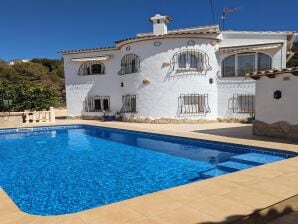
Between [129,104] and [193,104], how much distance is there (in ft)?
20.3

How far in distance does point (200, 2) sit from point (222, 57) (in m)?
10.5

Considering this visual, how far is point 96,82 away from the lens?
27766mm

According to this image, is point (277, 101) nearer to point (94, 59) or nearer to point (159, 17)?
point (159, 17)

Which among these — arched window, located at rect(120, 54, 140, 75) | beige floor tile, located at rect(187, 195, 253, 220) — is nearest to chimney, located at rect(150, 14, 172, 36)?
arched window, located at rect(120, 54, 140, 75)

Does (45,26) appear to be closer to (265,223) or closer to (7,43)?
(7,43)

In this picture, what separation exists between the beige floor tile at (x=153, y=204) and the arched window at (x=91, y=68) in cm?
2356

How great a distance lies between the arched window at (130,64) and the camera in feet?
78.9

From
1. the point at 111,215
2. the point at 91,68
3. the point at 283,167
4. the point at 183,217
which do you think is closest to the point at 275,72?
the point at 283,167

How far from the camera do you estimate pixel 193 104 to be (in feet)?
76.1

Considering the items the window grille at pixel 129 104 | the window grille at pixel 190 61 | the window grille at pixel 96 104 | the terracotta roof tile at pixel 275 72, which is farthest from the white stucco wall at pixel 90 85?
the terracotta roof tile at pixel 275 72

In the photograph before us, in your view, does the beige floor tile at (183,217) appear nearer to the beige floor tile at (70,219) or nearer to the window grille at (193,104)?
the beige floor tile at (70,219)

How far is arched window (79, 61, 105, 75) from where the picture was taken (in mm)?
28062

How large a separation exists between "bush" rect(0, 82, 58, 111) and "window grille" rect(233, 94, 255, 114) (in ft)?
62.1

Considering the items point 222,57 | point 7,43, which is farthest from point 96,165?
point 7,43
